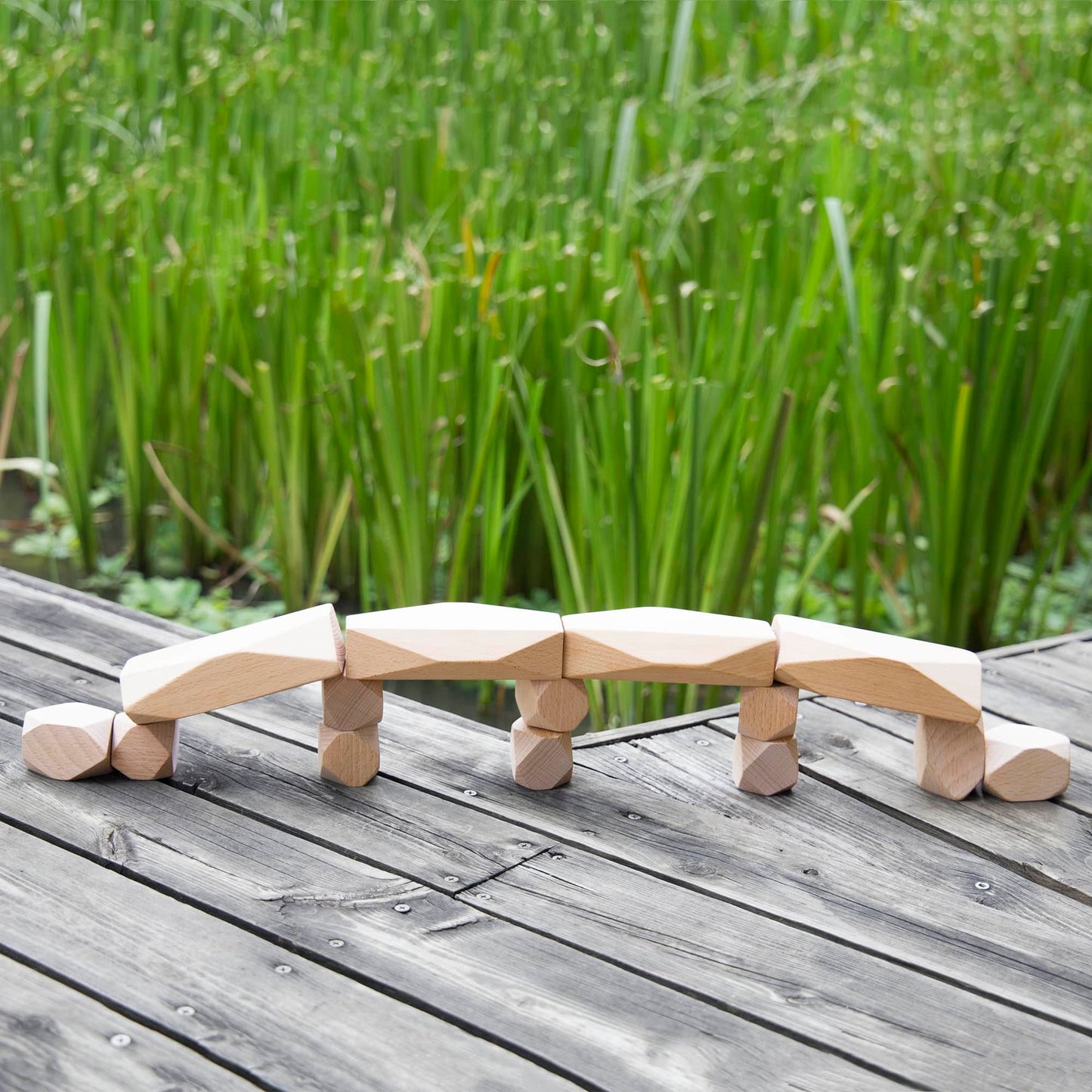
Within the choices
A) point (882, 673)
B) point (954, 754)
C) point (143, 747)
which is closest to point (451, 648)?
point (143, 747)

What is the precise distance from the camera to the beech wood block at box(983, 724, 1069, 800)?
1.42 meters

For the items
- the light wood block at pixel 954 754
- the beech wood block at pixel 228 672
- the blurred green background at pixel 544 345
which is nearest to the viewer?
the beech wood block at pixel 228 672

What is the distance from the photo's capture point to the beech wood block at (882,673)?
134 cm

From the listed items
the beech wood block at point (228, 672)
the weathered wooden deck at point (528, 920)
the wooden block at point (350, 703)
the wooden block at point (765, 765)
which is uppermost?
the beech wood block at point (228, 672)

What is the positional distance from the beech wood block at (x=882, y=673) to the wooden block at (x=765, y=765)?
8 cm

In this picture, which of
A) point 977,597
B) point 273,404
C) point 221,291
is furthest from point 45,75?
point 977,597

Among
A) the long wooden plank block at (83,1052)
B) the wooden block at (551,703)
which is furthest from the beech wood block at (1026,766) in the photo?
the long wooden plank block at (83,1052)

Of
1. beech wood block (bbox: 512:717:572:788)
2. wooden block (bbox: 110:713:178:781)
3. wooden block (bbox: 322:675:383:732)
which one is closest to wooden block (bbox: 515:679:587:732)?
beech wood block (bbox: 512:717:572:788)

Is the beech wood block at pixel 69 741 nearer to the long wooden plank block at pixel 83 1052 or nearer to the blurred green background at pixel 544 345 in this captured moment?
the long wooden plank block at pixel 83 1052

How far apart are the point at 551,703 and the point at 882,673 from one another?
34 cm

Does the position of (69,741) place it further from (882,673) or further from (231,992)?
(882,673)

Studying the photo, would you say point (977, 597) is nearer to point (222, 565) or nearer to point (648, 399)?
point (648, 399)

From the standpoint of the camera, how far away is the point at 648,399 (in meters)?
1.86

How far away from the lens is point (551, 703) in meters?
1.35
